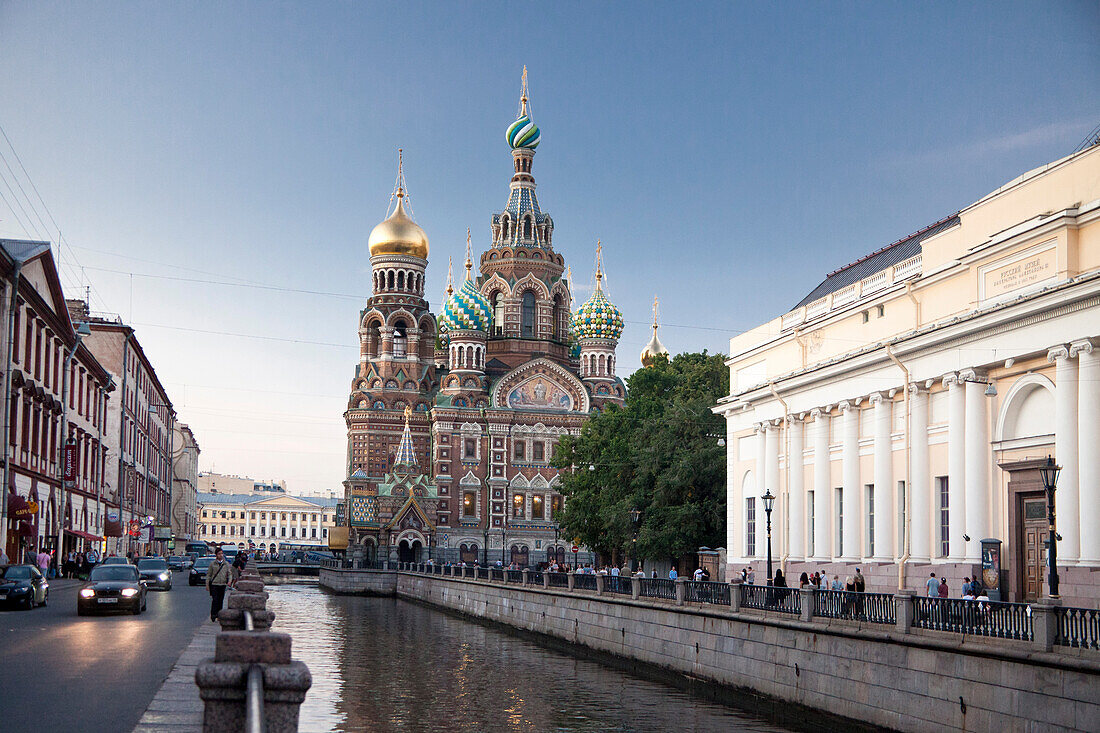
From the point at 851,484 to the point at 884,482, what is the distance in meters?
2.33

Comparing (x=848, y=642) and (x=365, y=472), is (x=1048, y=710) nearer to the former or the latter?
(x=848, y=642)

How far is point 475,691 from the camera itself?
1134 inches

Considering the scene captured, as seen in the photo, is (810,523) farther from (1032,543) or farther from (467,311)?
(467,311)

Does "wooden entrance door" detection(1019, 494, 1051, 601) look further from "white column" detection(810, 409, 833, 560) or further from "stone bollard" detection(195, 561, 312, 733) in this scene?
"stone bollard" detection(195, 561, 312, 733)

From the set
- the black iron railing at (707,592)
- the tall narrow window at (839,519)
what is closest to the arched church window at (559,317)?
the tall narrow window at (839,519)

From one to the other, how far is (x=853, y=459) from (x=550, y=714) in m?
16.1

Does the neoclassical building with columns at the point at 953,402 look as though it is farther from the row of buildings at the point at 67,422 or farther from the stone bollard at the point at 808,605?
the row of buildings at the point at 67,422

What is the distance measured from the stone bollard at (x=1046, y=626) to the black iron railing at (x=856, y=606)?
182 inches

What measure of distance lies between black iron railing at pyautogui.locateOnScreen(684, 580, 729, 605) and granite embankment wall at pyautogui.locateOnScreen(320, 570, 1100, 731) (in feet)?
1.29

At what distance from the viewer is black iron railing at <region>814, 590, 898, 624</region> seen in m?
22.8

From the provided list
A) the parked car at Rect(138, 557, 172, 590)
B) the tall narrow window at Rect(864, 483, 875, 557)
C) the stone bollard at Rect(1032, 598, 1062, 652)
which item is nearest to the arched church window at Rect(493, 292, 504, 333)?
the parked car at Rect(138, 557, 172, 590)

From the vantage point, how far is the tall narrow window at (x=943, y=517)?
3253 centimetres

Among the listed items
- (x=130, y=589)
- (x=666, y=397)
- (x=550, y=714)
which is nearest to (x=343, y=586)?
(x=666, y=397)

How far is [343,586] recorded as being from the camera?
81562mm
